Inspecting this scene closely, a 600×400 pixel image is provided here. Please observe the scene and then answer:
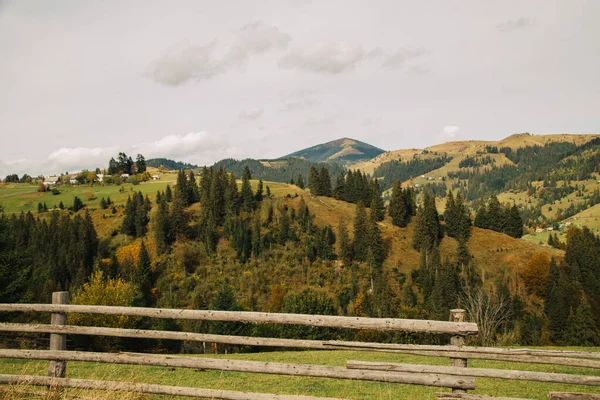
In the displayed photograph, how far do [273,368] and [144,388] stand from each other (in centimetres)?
252

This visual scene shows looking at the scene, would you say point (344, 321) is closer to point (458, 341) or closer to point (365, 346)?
point (365, 346)

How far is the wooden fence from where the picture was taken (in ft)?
20.5

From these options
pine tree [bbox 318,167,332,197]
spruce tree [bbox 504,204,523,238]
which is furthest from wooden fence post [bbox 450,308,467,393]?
pine tree [bbox 318,167,332,197]

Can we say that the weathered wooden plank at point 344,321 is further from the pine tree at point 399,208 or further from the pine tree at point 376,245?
the pine tree at point 399,208

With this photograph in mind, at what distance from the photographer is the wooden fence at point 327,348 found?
6.23 metres

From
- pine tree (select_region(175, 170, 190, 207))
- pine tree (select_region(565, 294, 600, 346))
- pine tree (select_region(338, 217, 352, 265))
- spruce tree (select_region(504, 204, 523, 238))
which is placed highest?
pine tree (select_region(175, 170, 190, 207))

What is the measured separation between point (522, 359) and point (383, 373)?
317 centimetres

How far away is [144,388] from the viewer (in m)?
6.83

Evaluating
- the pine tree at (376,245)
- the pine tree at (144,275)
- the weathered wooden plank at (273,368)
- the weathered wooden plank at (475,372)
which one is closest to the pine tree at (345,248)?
the pine tree at (376,245)

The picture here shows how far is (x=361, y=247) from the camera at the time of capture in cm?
9981

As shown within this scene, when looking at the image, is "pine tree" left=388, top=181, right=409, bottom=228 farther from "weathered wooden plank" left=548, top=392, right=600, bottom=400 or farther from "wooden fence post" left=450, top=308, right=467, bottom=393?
"weathered wooden plank" left=548, top=392, right=600, bottom=400

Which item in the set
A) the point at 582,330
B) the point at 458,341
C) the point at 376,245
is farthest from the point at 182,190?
the point at 458,341

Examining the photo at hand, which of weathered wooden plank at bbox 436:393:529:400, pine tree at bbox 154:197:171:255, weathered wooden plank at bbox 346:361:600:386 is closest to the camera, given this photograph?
weathered wooden plank at bbox 436:393:529:400

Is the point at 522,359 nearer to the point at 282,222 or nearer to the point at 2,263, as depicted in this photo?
the point at 2,263
